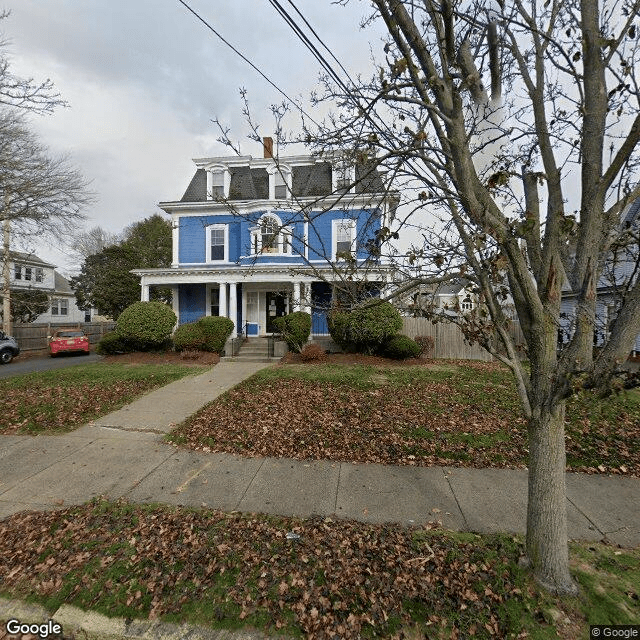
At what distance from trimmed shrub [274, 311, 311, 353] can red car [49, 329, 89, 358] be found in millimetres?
12095

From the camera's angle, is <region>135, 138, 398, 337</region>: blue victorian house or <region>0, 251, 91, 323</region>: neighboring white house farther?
<region>0, 251, 91, 323</region>: neighboring white house

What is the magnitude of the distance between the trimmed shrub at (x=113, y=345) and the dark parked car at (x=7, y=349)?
6071 millimetres

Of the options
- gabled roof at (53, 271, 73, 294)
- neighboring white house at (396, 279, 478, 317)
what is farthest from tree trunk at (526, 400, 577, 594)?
gabled roof at (53, 271, 73, 294)

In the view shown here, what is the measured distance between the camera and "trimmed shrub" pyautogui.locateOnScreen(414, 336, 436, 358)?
12.6 metres

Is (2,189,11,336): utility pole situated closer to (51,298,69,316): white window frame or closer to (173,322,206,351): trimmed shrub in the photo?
(173,322,206,351): trimmed shrub

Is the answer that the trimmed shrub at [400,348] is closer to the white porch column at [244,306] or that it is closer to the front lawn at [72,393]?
the front lawn at [72,393]

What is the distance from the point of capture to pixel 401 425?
18.6 ft

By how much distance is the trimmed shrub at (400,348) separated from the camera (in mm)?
11625

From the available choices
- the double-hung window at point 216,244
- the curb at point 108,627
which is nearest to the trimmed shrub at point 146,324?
the double-hung window at point 216,244

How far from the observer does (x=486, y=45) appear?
3629mm

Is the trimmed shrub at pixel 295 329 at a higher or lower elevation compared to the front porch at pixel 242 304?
lower

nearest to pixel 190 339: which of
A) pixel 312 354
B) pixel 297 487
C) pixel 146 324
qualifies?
pixel 146 324

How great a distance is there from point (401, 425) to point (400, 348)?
614 cm

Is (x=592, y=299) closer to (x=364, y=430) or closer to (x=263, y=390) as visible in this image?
(x=364, y=430)
